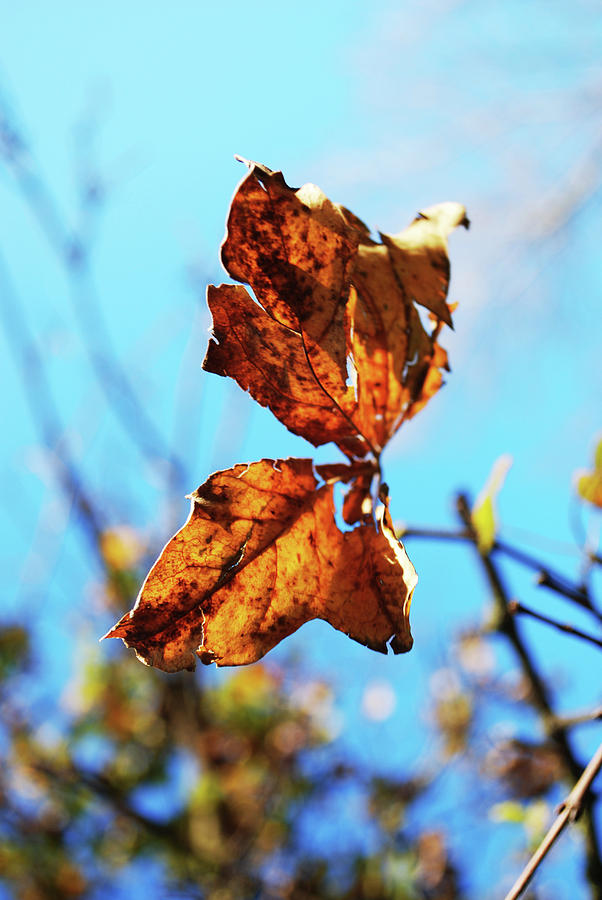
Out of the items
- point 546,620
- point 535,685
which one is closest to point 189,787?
point 535,685

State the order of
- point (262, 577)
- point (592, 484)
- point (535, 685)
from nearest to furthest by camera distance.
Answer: point (262, 577) < point (592, 484) < point (535, 685)

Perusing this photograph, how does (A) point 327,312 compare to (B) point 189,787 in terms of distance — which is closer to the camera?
(A) point 327,312

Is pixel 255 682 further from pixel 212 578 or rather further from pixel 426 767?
pixel 212 578

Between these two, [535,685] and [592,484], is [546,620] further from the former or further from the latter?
[535,685]

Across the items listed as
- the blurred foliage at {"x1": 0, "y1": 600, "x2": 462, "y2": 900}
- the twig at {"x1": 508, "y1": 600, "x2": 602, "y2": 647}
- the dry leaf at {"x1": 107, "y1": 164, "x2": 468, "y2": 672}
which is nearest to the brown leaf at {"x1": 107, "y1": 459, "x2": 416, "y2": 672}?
the dry leaf at {"x1": 107, "y1": 164, "x2": 468, "y2": 672}

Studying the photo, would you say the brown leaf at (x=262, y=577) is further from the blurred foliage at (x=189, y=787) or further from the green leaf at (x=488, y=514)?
the blurred foliage at (x=189, y=787)

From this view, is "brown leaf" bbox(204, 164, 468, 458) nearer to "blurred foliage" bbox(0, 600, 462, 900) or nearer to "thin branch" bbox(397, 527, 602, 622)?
"thin branch" bbox(397, 527, 602, 622)
